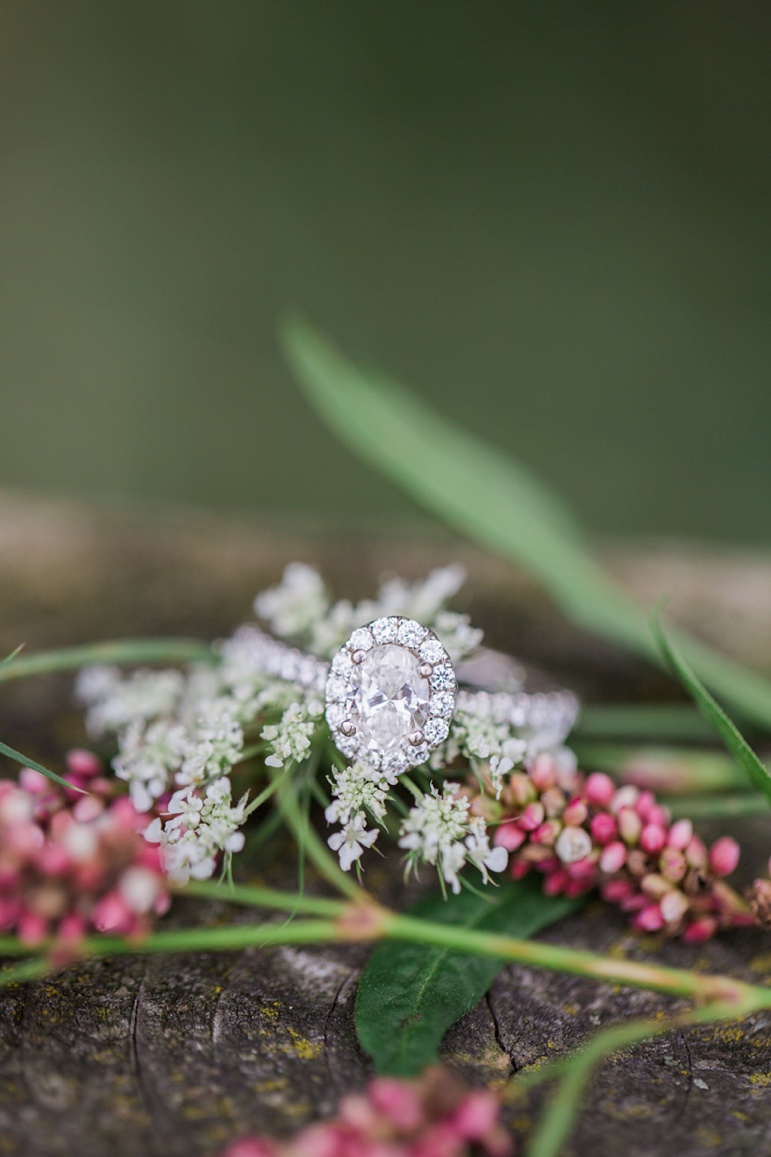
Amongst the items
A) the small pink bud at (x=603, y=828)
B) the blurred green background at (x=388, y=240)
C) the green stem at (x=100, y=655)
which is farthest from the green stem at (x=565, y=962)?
the blurred green background at (x=388, y=240)

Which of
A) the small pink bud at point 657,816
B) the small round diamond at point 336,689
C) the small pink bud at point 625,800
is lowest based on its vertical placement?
the small pink bud at point 657,816

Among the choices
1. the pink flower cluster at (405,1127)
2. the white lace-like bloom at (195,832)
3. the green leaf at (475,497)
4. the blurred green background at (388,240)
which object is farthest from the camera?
the blurred green background at (388,240)

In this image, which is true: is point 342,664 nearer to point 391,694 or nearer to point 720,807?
point 391,694

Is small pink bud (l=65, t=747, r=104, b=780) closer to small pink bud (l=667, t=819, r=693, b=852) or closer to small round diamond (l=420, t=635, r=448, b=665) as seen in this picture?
small round diamond (l=420, t=635, r=448, b=665)

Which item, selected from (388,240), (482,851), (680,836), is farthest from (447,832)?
(388,240)

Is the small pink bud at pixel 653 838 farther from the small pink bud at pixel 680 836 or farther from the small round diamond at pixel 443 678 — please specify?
the small round diamond at pixel 443 678

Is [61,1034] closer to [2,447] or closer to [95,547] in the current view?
[95,547]

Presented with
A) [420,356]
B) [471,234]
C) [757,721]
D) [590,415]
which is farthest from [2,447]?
[757,721]
